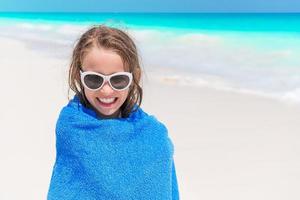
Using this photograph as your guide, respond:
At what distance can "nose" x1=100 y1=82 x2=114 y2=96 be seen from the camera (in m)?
1.70

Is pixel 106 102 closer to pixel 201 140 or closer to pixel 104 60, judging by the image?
pixel 104 60

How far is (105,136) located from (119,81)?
18cm

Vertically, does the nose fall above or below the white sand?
above

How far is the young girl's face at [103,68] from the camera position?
1.70m

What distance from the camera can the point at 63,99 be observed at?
18.6 ft

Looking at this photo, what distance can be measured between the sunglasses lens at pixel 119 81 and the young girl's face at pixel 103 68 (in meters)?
0.02

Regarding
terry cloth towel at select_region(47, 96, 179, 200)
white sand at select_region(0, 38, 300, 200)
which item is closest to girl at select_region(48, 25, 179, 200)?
terry cloth towel at select_region(47, 96, 179, 200)

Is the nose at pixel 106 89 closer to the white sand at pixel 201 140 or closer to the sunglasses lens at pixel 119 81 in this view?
the sunglasses lens at pixel 119 81

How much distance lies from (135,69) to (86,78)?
176 mm

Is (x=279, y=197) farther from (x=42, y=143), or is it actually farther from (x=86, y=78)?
(x=86, y=78)

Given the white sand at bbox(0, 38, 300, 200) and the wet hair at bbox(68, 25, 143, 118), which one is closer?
the wet hair at bbox(68, 25, 143, 118)

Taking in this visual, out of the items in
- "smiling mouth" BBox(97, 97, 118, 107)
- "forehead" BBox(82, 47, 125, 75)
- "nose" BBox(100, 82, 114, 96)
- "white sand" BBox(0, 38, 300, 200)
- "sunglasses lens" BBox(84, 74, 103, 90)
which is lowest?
"white sand" BBox(0, 38, 300, 200)

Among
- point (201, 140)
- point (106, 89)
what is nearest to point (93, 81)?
point (106, 89)

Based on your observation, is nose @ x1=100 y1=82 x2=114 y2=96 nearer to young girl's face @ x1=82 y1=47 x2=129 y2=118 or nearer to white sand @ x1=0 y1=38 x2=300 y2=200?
young girl's face @ x1=82 y1=47 x2=129 y2=118
